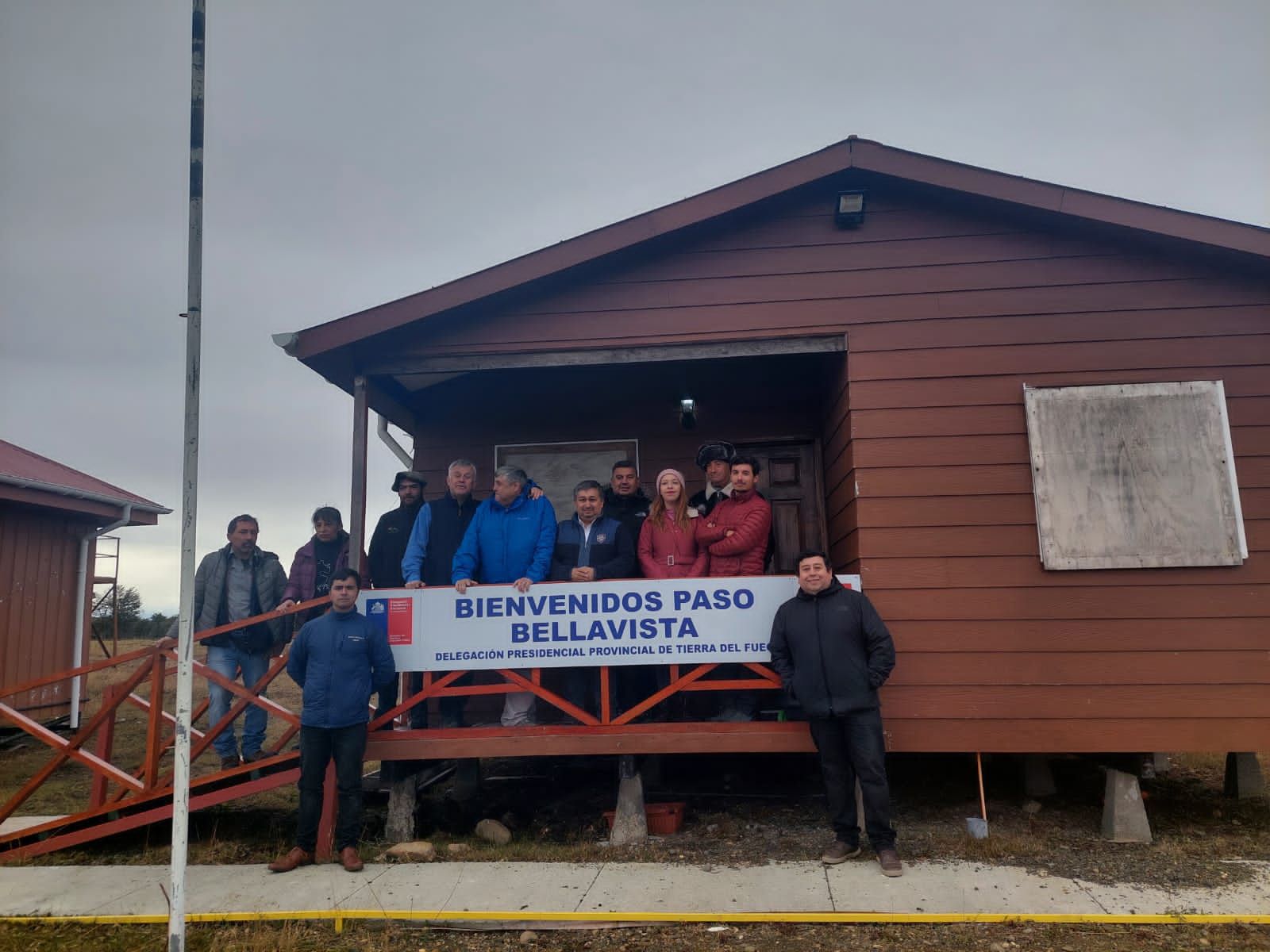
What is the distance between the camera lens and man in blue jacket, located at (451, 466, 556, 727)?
538 cm

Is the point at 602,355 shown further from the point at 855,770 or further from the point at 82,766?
the point at 82,766

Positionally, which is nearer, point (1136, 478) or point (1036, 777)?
point (1136, 478)

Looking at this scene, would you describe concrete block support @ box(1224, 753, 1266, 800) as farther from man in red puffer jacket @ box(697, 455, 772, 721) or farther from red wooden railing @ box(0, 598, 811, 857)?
man in red puffer jacket @ box(697, 455, 772, 721)

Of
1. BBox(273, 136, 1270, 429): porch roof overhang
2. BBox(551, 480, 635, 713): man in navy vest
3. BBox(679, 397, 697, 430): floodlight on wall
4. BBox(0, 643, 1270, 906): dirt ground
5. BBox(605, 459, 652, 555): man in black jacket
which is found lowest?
BBox(0, 643, 1270, 906): dirt ground

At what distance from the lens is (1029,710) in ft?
16.7

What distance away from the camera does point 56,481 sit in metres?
10.5

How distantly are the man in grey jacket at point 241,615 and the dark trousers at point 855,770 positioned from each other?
389 centimetres

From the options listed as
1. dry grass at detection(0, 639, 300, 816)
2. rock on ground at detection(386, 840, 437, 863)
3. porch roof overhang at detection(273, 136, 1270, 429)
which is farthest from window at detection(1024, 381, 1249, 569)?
dry grass at detection(0, 639, 300, 816)

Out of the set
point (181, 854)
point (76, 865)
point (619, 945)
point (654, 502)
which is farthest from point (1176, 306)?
point (76, 865)

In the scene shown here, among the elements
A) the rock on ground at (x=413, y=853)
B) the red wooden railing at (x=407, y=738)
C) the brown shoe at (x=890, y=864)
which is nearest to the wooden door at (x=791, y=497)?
the red wooden railing at (x=407, y=738)

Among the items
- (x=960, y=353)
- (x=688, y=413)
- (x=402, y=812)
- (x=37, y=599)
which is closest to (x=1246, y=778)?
(x=960, y=353)

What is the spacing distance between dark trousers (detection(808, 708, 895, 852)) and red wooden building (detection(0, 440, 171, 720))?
30.5ft

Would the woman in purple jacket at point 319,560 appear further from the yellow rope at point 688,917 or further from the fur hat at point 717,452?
the fur hat at point 717,452

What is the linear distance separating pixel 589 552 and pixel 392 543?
151 centimetres
